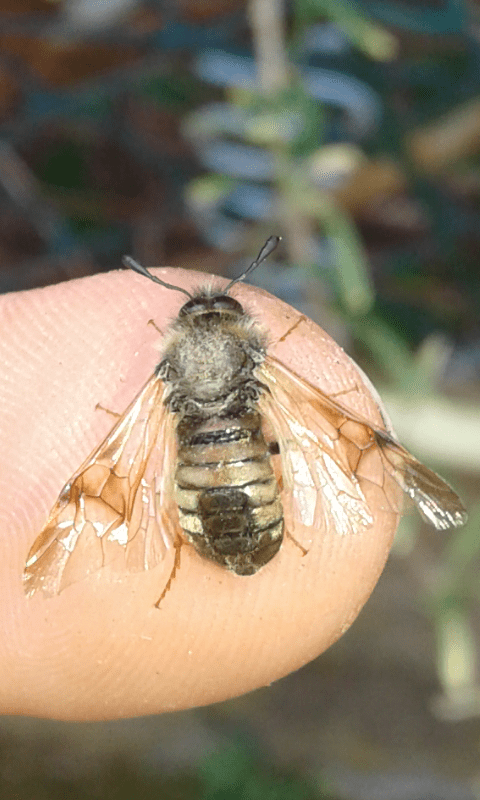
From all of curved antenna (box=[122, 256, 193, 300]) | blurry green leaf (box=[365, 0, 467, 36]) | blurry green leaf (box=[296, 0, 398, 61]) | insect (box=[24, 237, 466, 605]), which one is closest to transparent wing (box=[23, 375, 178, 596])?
insect (box=[24, 237, 466, 605])

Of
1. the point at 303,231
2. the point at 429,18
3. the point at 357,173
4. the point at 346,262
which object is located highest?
the point at 429,18

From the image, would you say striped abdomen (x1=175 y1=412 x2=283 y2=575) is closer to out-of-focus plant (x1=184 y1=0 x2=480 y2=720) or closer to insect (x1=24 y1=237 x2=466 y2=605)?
insect (x1=24 y1=237 x2=466 y2=605)

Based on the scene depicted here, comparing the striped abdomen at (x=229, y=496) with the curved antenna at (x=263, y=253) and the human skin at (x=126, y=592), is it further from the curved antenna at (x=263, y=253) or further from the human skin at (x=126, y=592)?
the curved antenna at (x=263, y=253)

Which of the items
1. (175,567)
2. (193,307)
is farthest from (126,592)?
(193,307)

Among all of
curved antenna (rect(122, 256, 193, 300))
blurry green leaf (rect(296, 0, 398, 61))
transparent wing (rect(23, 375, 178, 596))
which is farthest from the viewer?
blurry green leaf (rect(296, 0, 398, 61))

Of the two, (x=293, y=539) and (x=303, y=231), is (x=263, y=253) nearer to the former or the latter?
(x=293, y=539)

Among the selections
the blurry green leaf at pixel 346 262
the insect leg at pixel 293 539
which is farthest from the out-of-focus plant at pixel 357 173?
the insect leg at pixel 293 539
